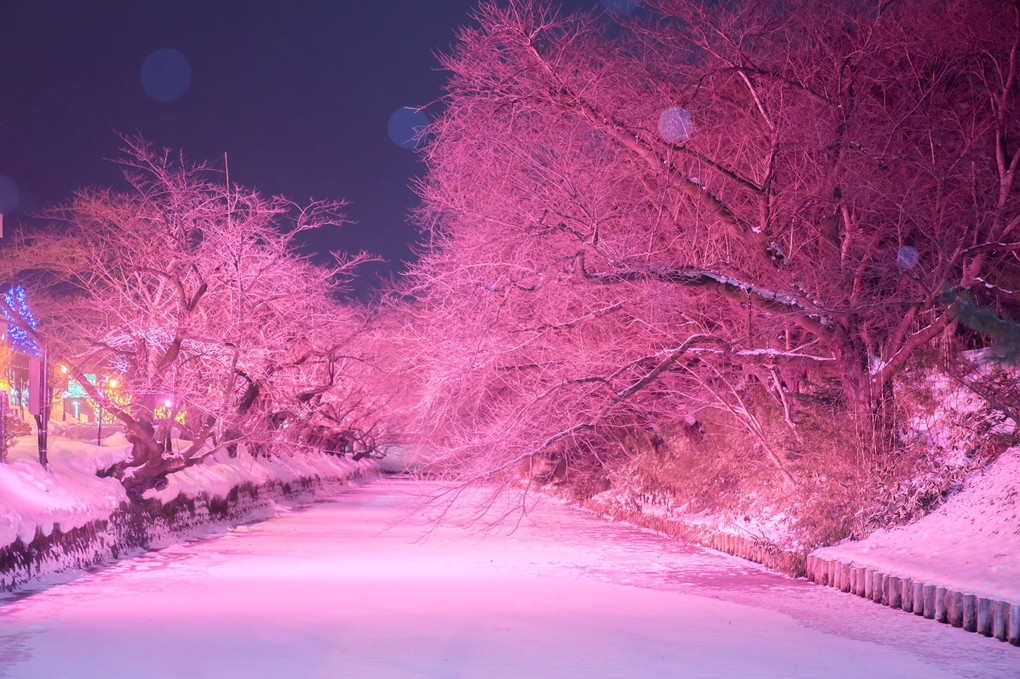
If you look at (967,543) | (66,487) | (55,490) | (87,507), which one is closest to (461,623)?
(967,543)

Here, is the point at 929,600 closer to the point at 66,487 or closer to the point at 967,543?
the point at 967,543

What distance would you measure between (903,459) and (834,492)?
43.8 inches

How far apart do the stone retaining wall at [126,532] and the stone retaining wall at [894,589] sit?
32.9 ft

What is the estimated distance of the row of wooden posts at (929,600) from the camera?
9.02m

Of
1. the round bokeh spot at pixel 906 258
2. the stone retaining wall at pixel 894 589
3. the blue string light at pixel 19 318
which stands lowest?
the stone retaining wall at pixel 894 589

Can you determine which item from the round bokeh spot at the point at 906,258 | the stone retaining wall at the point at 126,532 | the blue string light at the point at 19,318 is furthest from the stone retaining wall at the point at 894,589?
the blue string light at the point at 19,318

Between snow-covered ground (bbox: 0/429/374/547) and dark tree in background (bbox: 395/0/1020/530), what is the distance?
5.18m

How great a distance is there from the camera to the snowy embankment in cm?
1221

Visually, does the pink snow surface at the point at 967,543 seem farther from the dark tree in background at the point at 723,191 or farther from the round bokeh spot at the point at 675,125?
the round bokeh spot at the point at 675,125

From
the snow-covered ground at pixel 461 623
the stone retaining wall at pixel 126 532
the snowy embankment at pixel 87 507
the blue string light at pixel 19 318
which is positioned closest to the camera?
the snow-covered ground at pixel 461 623

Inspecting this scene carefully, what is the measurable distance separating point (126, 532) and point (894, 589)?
11.9 metres

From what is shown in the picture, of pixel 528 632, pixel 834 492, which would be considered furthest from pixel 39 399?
pixel 834 492

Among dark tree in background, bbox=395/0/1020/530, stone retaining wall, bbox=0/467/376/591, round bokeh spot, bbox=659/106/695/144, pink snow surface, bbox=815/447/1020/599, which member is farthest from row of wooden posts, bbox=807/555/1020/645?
stone retaining wall, bbox=0/467/376/591

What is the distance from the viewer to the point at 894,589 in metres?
11.0
